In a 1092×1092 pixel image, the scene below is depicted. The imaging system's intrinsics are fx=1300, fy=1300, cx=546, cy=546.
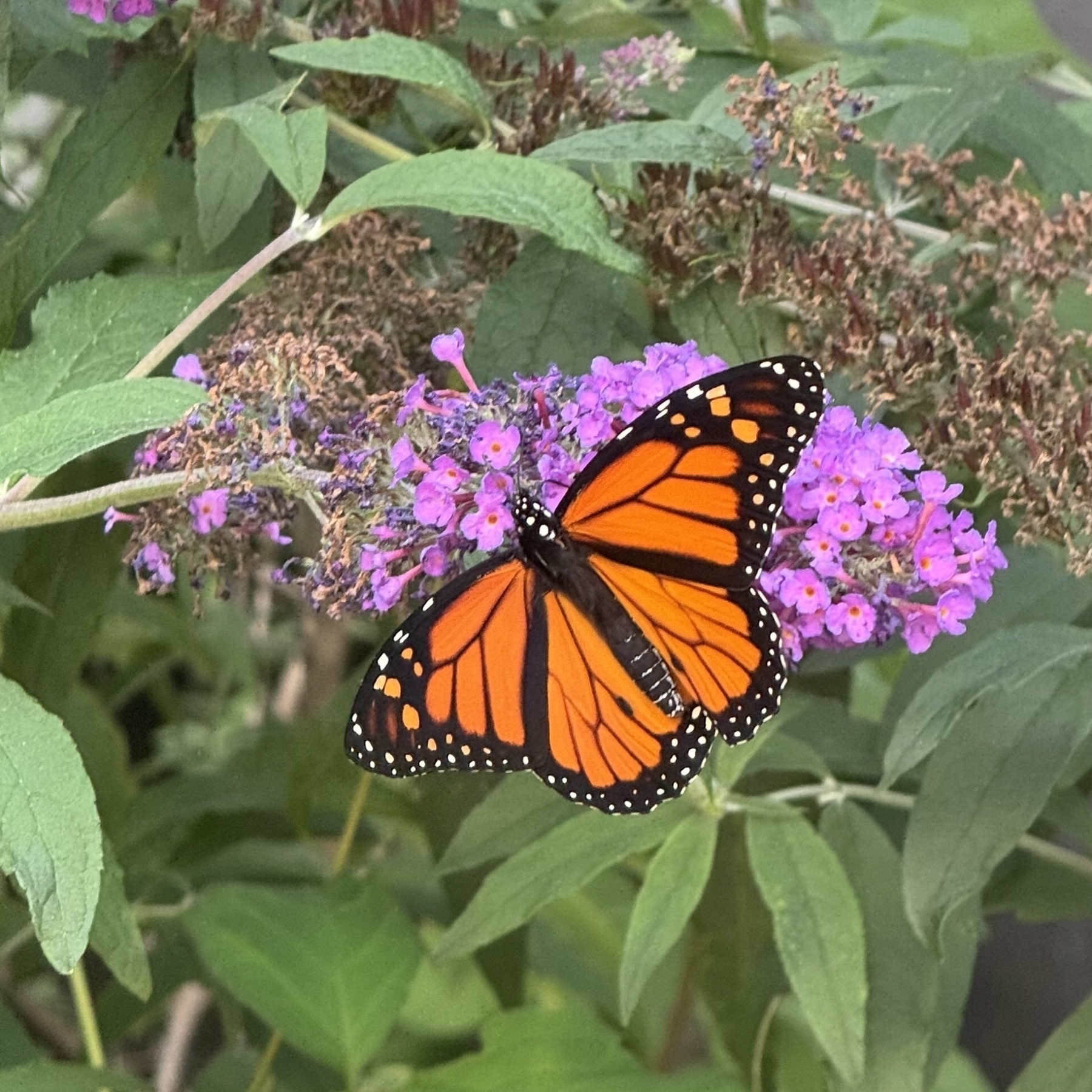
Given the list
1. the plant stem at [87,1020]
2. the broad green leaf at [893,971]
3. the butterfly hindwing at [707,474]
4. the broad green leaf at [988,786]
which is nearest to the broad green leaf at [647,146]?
the butterfly hindwing at [707,474]

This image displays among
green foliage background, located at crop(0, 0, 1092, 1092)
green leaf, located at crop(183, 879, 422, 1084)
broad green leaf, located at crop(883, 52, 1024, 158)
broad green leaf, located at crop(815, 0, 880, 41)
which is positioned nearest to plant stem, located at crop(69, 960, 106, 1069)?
green foliage background, located at crop(0, 0, 1092, 1092)

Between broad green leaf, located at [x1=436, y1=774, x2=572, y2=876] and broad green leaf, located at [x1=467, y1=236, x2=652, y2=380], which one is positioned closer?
broad green leaf, located at [x1=467, y1=236, x2=652, y2=380]

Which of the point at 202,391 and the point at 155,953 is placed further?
the point at 155,953

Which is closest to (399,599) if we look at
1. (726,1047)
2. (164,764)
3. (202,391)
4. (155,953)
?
(202,391)

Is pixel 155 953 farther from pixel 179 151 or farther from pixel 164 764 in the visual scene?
pixel 179 151

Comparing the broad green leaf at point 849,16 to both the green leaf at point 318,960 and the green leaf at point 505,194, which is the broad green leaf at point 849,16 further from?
the green leaf at point 318,960

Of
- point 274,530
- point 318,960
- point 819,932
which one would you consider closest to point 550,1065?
point 318,960

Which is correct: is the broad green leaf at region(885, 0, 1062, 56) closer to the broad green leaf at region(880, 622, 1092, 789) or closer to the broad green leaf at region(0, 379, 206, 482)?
the broad green leaf at region(880, 622, 1092, 789)
